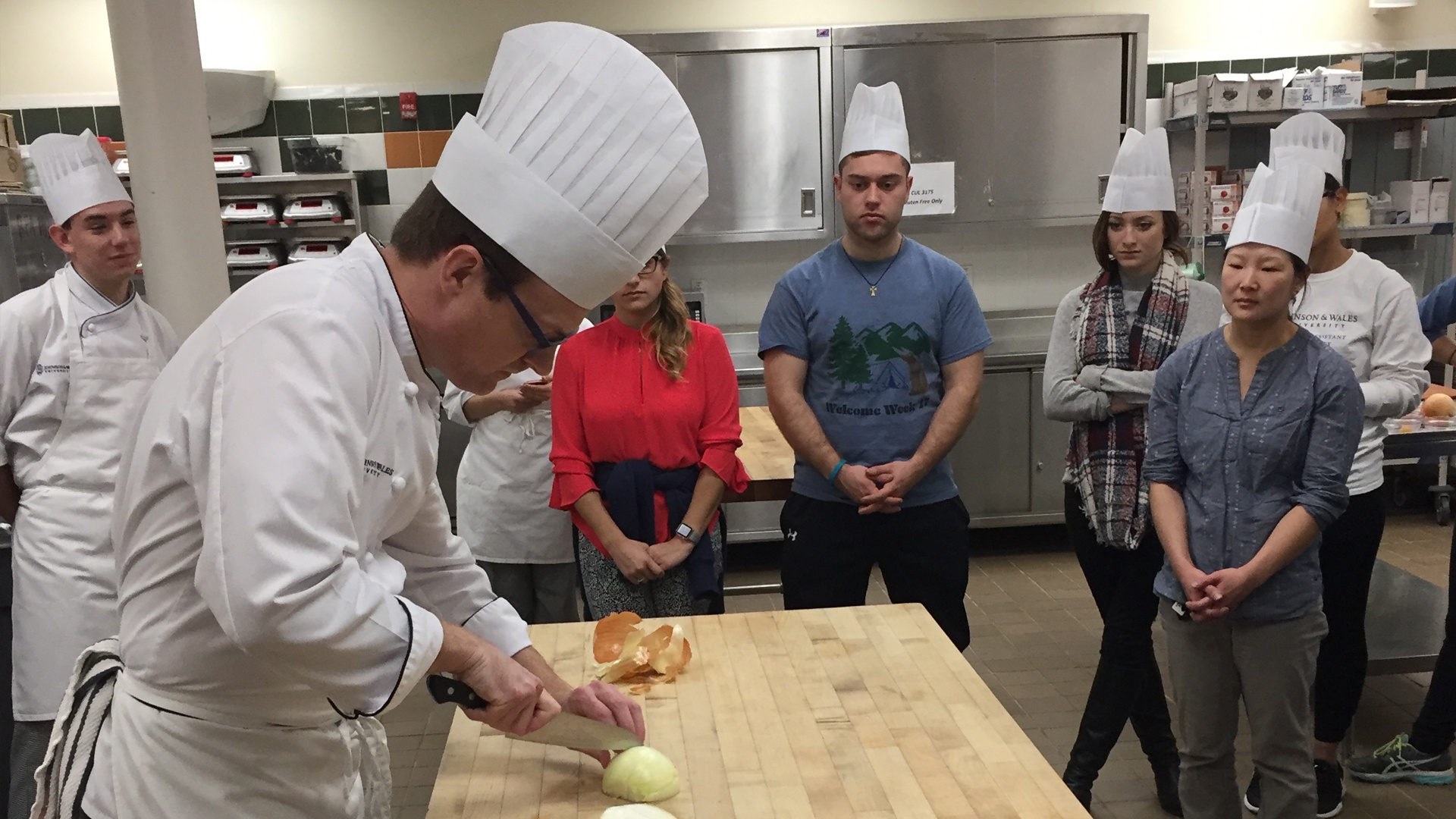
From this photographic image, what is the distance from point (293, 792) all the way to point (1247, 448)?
174 centimetres

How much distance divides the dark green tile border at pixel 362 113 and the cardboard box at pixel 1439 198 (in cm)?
498

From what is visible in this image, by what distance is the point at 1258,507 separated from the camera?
2043 millimetres

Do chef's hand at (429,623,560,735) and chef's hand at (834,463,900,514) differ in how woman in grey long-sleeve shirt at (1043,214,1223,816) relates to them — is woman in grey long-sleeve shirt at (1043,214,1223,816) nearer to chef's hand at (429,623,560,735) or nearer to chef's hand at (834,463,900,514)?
chef's hand at (834,463,900,514)

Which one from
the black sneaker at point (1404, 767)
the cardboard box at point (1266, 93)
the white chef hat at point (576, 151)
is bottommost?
the black sneaker at point (1404, 767)

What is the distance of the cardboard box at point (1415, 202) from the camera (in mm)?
5035

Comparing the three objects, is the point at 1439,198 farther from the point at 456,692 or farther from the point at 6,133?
the point at 6,133

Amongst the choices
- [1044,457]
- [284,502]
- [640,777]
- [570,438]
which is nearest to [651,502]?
[570,438]

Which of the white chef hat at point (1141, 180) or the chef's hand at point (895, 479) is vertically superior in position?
the white chef hat at point (1141, 180)

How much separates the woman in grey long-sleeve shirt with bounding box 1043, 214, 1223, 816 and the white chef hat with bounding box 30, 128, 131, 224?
2279mm

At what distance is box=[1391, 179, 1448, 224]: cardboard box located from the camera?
5035 millimetres

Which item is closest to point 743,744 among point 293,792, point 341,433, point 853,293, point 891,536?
point 293,792

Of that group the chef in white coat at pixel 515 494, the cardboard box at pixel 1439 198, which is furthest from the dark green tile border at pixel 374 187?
the cardboard box at pixel 1439 198

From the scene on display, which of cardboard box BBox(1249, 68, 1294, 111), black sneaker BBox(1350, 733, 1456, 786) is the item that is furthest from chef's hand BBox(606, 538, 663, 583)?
cardboard box BBox(1249, 68, 1294, 111)

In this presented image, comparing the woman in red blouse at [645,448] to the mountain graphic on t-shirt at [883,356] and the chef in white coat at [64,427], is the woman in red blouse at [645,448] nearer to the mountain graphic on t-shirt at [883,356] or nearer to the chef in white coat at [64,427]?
the mountain graphic on t-shirt at [883,356]
